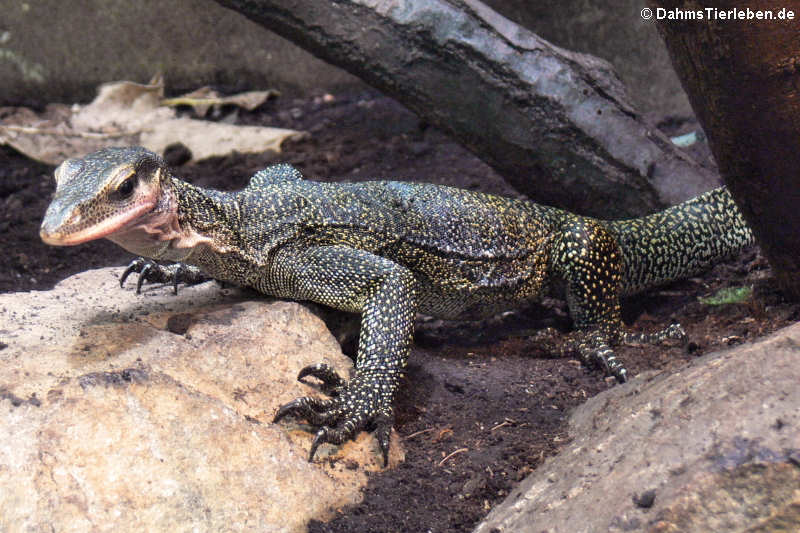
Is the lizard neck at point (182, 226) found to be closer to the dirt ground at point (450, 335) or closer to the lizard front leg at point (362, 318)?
the lizard front leg at point (362, 318)

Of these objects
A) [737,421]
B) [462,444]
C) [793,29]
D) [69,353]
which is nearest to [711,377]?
[737,421]

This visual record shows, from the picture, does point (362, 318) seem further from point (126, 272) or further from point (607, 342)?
point (607, 342)

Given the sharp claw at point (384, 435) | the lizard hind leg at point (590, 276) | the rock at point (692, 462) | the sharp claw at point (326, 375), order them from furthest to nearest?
the lizard hind leg at point (590, 276)
the sharp claw at point (326, 375)
the sharp claw at point (384, 435)
the rock at point (692, 462)

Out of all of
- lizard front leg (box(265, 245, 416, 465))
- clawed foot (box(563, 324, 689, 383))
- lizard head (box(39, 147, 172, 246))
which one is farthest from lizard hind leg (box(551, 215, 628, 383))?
lizard head (box(39, 147, 172, 246))

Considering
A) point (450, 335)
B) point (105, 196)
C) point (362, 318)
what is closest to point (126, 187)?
point (105, 196)

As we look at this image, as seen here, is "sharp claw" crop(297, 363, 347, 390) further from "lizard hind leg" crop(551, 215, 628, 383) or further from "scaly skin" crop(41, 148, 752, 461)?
"lizard hind leg" crop(551, 215, 628, 383)

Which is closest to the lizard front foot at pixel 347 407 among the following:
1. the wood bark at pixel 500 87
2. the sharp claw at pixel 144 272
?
the sharp claw at pixel 144 272

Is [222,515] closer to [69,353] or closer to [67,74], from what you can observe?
[69,353]
